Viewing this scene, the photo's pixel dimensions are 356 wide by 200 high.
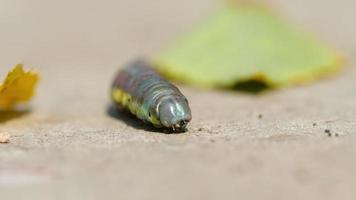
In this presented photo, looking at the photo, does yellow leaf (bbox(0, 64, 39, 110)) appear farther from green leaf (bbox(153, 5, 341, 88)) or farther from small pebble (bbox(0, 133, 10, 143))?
green leaf (bbox(153, 5, 341, 88))

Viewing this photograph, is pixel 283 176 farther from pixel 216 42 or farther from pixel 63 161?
pixel 216 42

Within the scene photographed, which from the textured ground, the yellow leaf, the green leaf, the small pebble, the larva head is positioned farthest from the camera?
the green leaf

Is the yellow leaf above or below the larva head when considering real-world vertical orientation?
above

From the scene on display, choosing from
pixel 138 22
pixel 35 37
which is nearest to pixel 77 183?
pixel 35 37

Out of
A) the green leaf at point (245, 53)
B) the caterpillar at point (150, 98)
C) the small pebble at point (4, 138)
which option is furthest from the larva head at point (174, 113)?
the green leaf at point (245, 53)

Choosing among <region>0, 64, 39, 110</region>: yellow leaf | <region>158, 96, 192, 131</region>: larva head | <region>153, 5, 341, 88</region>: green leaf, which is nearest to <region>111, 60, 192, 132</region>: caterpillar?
<region>158, 96, 192, 131</region>: larva head

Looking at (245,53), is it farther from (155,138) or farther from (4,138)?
(4,138)

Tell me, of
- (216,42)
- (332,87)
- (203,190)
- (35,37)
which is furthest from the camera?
(35,37)
